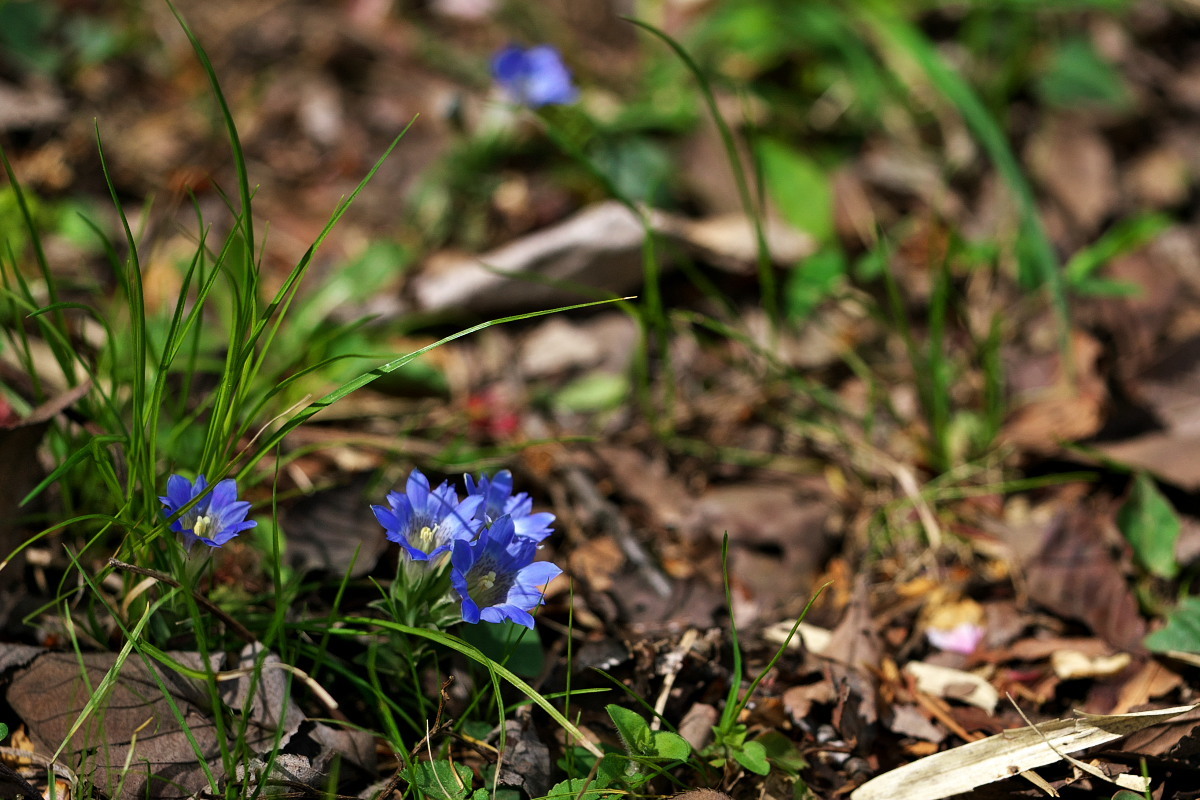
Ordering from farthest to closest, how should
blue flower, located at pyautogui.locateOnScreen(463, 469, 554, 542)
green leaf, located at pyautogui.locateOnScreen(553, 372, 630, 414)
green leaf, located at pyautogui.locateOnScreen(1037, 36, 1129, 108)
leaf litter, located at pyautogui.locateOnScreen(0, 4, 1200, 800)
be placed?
green leaf, located at pyautogui.locateOnScreen(1037, 36, 1129, 108) → green leaf, located at pyautogui.locateOnScreen(553, 372, 630, 414) → leaf litter, located at pyautogui.locateOnScreen(0, 4, 1200, 800) → blue flower, located at pyautogui.locateOnScreen(463, 469, 554, 542)

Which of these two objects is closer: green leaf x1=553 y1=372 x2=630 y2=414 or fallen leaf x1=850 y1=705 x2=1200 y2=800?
fallen leaf x1=850 y1=705 x2=1200 y2=800

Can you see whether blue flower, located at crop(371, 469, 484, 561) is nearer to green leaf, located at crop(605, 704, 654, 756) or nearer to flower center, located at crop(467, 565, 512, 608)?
flower center, located at crop(467, 565, 512, 608)

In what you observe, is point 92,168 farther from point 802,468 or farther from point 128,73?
point 802,468

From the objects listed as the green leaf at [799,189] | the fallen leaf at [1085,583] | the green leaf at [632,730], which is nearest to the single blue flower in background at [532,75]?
the green leaf at [799,189]

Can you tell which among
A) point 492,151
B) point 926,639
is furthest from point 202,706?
point 492,151

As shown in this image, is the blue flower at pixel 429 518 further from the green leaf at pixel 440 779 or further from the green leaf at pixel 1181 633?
the green leaf at pixel 1181 633

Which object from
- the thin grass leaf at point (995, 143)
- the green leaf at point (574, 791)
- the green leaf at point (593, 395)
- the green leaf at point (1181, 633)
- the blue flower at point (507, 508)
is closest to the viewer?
the green leaf at point (574, 791)

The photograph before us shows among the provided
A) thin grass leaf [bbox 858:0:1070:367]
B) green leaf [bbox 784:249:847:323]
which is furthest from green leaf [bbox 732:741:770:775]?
thin grass leaf [bbox 858:0:1070:367]

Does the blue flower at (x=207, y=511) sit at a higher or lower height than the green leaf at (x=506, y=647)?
higher
